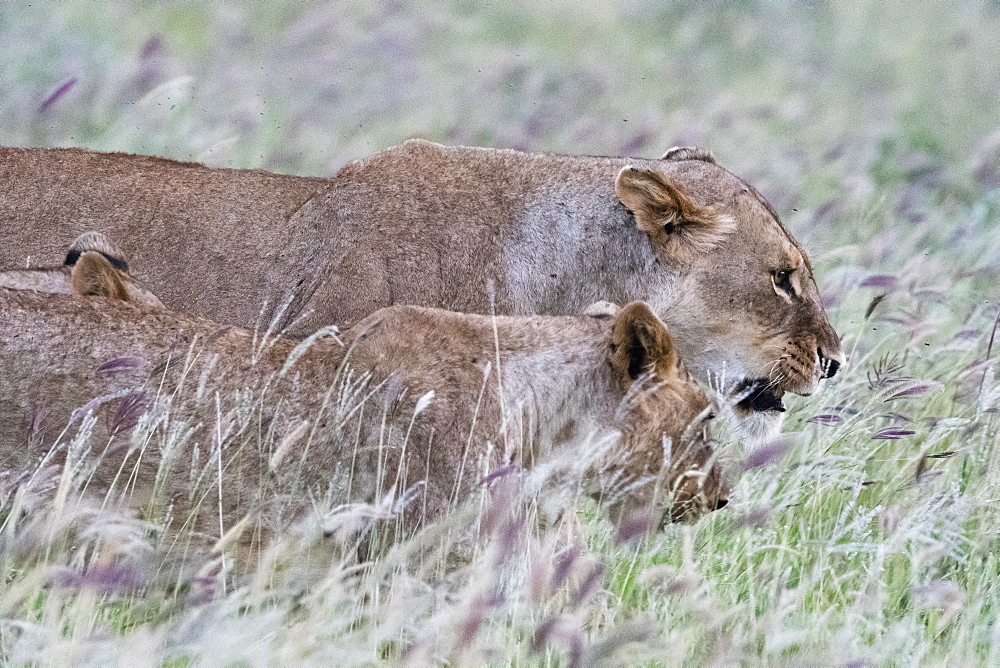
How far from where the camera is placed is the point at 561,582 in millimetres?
4289

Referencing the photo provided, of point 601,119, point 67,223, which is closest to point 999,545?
point 67,223

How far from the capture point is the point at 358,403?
466cm

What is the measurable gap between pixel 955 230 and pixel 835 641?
7030mm

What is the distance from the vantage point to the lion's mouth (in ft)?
19.9

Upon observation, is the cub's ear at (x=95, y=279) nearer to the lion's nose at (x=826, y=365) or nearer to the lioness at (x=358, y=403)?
the lioness at (x=358, y=403)

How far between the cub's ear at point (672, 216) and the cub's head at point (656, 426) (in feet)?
3.47

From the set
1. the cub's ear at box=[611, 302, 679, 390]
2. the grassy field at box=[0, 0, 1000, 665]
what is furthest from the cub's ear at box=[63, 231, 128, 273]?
the cub's ear at box=[611, 302, 679, 390]

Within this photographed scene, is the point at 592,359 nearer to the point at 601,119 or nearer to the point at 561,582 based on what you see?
the point at 561,582

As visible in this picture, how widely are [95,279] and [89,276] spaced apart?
0.02 m

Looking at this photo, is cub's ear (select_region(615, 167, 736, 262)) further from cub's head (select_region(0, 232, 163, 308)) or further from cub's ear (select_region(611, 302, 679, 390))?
cub's head (select_region(0, 232, 163, 308))

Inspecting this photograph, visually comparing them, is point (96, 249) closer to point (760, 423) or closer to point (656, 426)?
point (656, 426)

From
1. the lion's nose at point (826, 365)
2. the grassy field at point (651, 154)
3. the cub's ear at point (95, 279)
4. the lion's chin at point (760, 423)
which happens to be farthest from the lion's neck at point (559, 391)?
the lion's nose at point (826, 365)

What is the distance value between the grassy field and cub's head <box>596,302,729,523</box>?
13 centimetres

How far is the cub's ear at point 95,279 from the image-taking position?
5.21m
